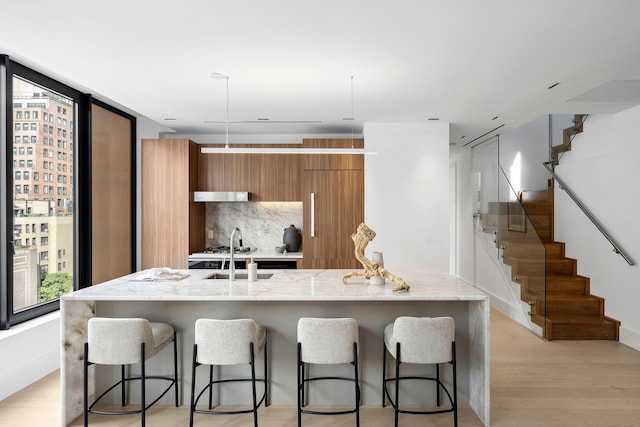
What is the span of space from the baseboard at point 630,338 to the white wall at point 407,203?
2.08 metres

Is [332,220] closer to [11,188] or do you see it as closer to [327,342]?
[327,342]

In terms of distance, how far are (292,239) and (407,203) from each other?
1.66 meters

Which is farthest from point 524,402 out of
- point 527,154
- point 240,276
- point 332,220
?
point 527,154

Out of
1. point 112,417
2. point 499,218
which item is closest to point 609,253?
point 499,218

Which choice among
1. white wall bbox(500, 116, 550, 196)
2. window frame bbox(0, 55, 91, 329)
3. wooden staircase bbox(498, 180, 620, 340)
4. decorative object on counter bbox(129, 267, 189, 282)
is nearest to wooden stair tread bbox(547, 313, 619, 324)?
wooden staircase bbox(498, 180, 620, 340)

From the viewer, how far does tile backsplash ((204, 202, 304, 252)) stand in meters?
6.18

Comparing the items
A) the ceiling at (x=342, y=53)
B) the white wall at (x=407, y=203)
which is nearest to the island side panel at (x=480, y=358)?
the ceiling at (x=342, y=53)

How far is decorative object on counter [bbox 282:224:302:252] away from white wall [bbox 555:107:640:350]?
149 inches

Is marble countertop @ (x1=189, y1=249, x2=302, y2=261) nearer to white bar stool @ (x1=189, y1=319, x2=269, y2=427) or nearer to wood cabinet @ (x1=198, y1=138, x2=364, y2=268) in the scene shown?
wood cabinet @ (x1=198, y1=138, x2=364, y2=268)

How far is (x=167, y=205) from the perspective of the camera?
555cm

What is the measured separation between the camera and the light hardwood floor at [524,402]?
2.93 metres

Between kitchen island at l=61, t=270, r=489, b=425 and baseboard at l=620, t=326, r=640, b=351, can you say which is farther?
baseboard at l=620, t=326, r=640, b=351

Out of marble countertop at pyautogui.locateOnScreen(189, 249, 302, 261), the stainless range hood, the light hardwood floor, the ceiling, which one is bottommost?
the light hardwood floor

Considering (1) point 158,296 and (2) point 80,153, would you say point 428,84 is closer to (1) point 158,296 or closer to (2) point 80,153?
(1) point 158,296
